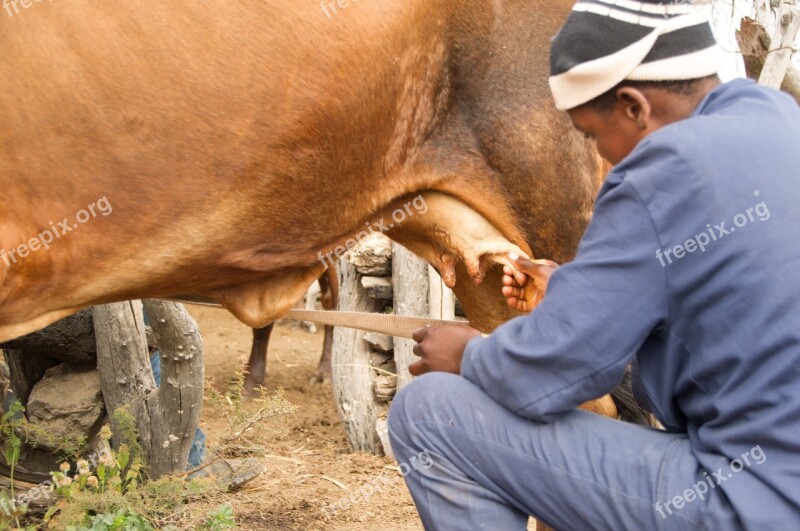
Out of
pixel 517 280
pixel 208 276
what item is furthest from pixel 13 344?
pixel 517 280

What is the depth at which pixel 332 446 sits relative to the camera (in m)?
5.18

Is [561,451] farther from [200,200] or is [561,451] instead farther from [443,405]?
[200,200]

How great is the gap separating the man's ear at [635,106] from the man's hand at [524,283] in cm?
71

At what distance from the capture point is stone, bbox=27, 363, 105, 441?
3531 millimetres

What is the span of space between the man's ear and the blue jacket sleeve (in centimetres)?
20

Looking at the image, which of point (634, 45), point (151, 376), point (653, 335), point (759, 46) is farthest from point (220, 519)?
Answer: point (759, 46)

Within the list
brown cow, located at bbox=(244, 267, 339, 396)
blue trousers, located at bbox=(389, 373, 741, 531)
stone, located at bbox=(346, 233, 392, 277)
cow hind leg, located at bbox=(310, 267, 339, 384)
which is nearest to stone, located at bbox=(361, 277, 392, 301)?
stone, located at bbox=(346, 233, 392, 277)

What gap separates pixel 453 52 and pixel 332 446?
10.5 ft

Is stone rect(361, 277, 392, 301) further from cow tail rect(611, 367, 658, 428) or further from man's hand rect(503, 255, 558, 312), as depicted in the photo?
man's hand rect(503, 255, 558, 312)

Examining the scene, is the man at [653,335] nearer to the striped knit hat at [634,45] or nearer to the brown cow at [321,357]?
the striped knit hat at [634,45]

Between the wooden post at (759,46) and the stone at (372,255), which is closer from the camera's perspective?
the wooden post at (759,46)

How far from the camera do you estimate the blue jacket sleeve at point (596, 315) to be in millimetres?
1681

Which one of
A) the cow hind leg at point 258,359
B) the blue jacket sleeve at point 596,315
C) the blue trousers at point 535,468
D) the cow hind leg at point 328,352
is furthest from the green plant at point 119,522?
the cow hind leg at point 328,352

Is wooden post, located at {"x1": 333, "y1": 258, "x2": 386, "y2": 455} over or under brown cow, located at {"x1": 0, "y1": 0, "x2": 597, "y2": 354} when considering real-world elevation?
under
